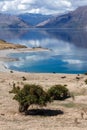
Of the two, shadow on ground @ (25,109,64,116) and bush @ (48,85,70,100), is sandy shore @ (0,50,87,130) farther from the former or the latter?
bush @ (48,85,70,100)

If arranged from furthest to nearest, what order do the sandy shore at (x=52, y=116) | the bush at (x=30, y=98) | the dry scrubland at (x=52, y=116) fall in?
1. the bush at (x=30, y=98)
2. the dry scrubland at (x=52, y=116)
3. the sandy shore at (x=52, y=116)

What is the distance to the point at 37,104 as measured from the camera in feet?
101

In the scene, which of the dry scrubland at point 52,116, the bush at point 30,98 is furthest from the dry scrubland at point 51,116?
the bush at point 30,98

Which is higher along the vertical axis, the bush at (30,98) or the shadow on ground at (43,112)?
the bush at (30,98)

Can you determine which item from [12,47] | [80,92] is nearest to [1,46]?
[12,47]

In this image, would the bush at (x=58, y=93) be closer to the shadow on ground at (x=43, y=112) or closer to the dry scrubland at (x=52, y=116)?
the dry scrubland at (x=52, y=116)

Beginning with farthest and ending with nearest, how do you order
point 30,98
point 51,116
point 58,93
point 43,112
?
1. point 58,93
2. point 43,112
3. point 30,98
4. point 51,116

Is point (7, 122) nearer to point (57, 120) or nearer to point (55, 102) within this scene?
point (57, 120)

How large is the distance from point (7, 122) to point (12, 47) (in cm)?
11988

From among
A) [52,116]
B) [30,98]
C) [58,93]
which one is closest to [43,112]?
[52,116]

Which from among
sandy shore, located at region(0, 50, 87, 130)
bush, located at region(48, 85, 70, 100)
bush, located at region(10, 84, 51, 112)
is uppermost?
bush, located at region(48, 85, 70, 100)

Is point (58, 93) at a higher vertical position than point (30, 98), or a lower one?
higher

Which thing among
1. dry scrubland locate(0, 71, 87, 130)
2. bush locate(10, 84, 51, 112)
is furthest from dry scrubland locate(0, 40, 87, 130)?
bush locate(10, 84, 51, 112)

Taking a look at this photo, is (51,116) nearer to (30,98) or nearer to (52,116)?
(52,116)
